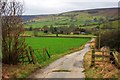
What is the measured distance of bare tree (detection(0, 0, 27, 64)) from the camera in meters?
20.7

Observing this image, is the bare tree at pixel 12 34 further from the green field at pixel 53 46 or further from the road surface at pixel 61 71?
the green field at pixel 53 46

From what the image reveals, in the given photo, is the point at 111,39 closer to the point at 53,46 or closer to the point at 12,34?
the point at 53,46

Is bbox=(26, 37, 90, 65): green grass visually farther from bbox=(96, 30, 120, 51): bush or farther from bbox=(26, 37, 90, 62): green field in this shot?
bbox=(96, 30, 120, 51): bush

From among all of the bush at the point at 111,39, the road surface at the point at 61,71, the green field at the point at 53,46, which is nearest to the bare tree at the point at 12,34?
the road surface at the point at 61,71

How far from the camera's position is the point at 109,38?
170 ft

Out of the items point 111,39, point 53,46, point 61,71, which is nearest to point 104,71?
point 61,71

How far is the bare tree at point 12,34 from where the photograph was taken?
2067 cm

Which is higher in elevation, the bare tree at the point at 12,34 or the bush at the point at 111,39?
the bare tree at the point at 12,34

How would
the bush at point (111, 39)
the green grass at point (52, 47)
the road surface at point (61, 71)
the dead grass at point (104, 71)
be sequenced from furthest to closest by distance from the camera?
the bush at point (111, 39) → the green grass at point (52, 47) → the road surface at point (61, 71) → the dead grass at point (104, 71)

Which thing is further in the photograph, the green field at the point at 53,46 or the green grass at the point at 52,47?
the green field at the point at 53,46

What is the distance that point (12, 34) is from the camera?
21.0 metres

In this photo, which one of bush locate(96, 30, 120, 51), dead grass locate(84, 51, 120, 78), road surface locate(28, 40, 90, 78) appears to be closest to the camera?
dead grass locate(84, 51, 120, 78)

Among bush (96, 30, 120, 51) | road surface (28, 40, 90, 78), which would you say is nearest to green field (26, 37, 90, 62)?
road surface (28, 40, 90, 78)

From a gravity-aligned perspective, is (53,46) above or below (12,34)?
below
